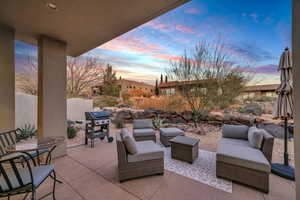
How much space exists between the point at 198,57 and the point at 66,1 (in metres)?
4.96

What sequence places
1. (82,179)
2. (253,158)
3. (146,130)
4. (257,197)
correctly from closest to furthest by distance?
(257,197)
(253,158)
(82,179)
(146,130)

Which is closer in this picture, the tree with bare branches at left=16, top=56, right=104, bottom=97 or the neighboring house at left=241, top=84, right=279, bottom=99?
the neighboring house at left=241, top=84, right=279, bottom=99

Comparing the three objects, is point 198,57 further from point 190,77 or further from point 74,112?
point 74,112

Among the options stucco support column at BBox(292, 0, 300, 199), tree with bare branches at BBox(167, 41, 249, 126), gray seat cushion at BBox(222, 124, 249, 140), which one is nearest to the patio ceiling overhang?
stucco support column at BBox(292, 0, 300, 199)

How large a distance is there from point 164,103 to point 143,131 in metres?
3.71

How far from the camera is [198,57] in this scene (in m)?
5.39

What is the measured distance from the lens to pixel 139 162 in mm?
2234

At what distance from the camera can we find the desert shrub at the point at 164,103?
6.63 meters

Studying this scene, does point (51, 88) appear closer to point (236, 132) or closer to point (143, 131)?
point (143, 131)

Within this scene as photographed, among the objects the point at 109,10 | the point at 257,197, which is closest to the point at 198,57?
the point at 109,10

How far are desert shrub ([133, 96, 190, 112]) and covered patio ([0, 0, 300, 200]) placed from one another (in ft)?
14.3

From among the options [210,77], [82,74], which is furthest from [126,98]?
[210,77]

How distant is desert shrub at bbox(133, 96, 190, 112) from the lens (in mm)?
6634

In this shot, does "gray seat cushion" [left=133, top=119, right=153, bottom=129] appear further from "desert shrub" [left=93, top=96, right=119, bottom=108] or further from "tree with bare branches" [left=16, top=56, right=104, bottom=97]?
"tree with bare branches" [left=16, top=56, right=104, bottom=97]
